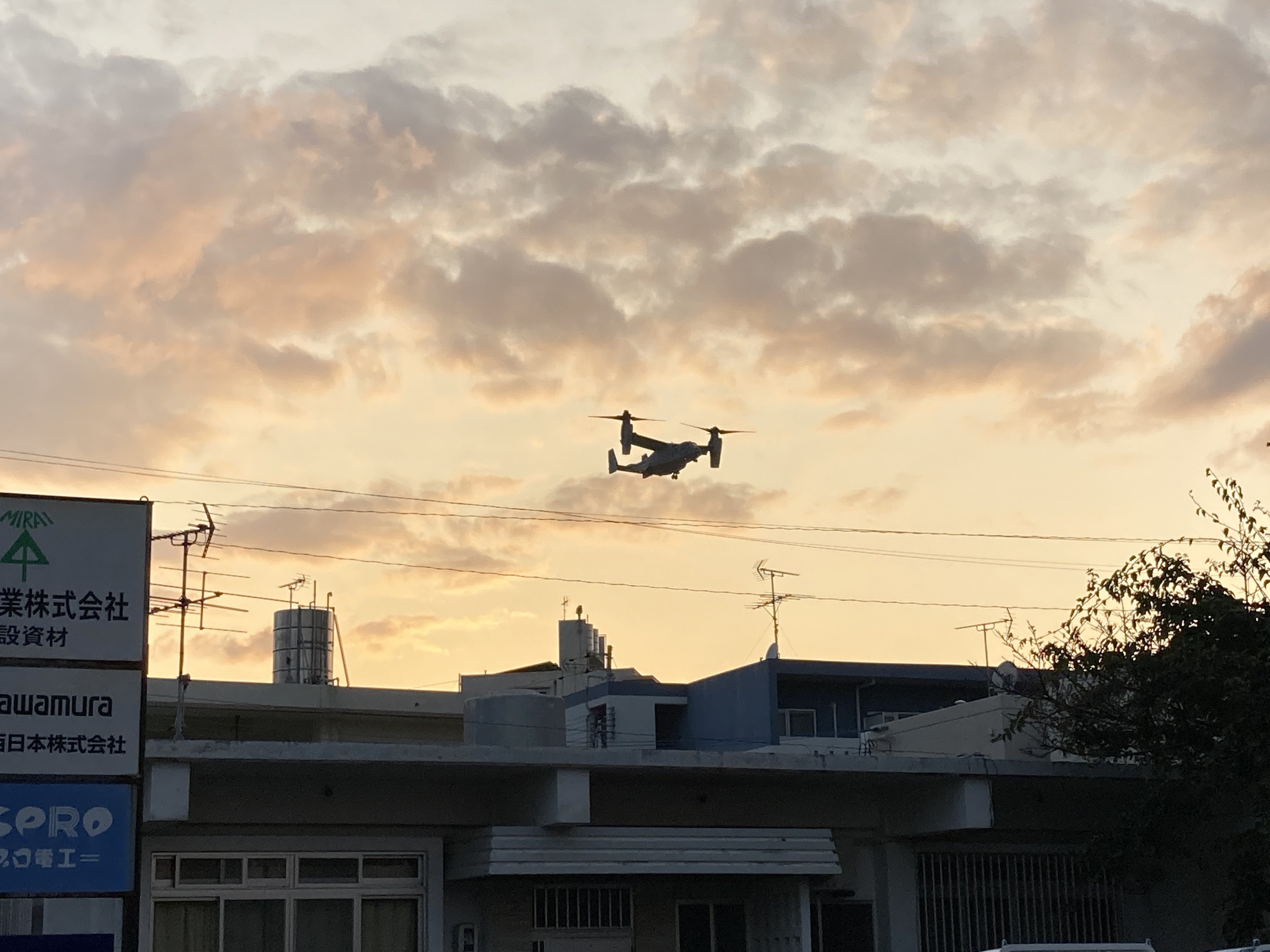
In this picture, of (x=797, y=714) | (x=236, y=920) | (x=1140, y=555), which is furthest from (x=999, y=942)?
(x=797, y=714)

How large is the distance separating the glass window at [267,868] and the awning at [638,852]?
235 cm

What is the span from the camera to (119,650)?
48.3 feet

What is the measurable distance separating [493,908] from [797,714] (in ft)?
117

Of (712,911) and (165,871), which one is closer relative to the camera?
(165,871)

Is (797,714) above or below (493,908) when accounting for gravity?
above

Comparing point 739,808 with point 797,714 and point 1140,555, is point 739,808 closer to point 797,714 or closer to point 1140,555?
point 1140,555

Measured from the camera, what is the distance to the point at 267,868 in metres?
21.0

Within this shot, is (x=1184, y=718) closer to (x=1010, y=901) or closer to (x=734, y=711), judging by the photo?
(x=1010, y=901)

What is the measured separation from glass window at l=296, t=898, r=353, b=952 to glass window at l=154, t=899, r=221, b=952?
1.07 metres

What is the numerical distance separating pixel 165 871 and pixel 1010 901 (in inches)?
507

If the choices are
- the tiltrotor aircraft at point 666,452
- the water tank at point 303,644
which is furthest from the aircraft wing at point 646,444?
the water tank at point 303,644

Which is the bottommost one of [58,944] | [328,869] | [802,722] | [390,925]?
[390,925]

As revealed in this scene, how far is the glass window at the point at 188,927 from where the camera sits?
20.2m

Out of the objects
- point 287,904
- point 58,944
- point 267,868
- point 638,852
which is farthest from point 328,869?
point 58,944
